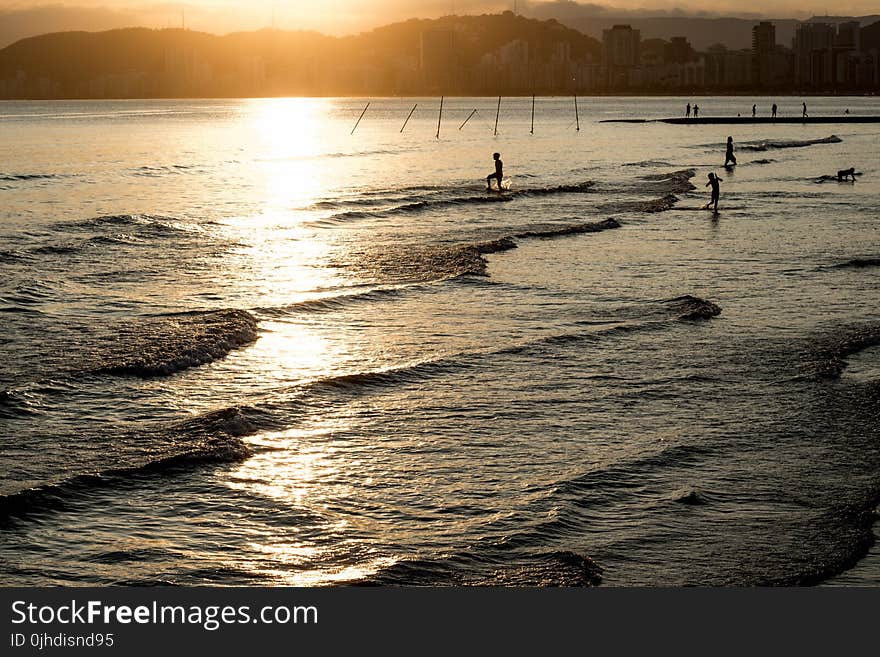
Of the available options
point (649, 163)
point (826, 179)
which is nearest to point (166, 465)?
point (826, 179)

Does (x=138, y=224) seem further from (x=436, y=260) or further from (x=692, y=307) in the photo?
(x=692, y=307)

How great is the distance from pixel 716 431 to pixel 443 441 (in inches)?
137

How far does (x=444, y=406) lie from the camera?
1537cm

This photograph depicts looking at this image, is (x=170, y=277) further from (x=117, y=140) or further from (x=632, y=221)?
(x=117, y=140)

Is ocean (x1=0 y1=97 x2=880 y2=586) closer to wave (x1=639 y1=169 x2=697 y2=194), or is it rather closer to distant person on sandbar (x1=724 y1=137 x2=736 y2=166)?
wave (x1=639 y1=169 x2=697 y2=194)

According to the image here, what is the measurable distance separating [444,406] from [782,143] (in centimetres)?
8167

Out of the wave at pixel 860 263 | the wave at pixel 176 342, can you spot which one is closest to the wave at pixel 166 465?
the wave at pixel 176 342

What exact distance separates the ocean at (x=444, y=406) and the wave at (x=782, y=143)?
4996cm

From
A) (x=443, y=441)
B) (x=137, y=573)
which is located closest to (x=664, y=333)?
(x=443, y=441)

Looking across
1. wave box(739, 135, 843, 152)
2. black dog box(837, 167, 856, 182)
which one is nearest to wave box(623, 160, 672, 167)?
wave box(739, 135, 843, 152)

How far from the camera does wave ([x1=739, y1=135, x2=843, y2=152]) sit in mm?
85562

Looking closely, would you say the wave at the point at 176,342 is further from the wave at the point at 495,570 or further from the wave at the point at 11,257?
the wave at the point at 11,257

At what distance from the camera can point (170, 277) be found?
27.4m

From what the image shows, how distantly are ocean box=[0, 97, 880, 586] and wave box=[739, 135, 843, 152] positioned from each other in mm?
49958
